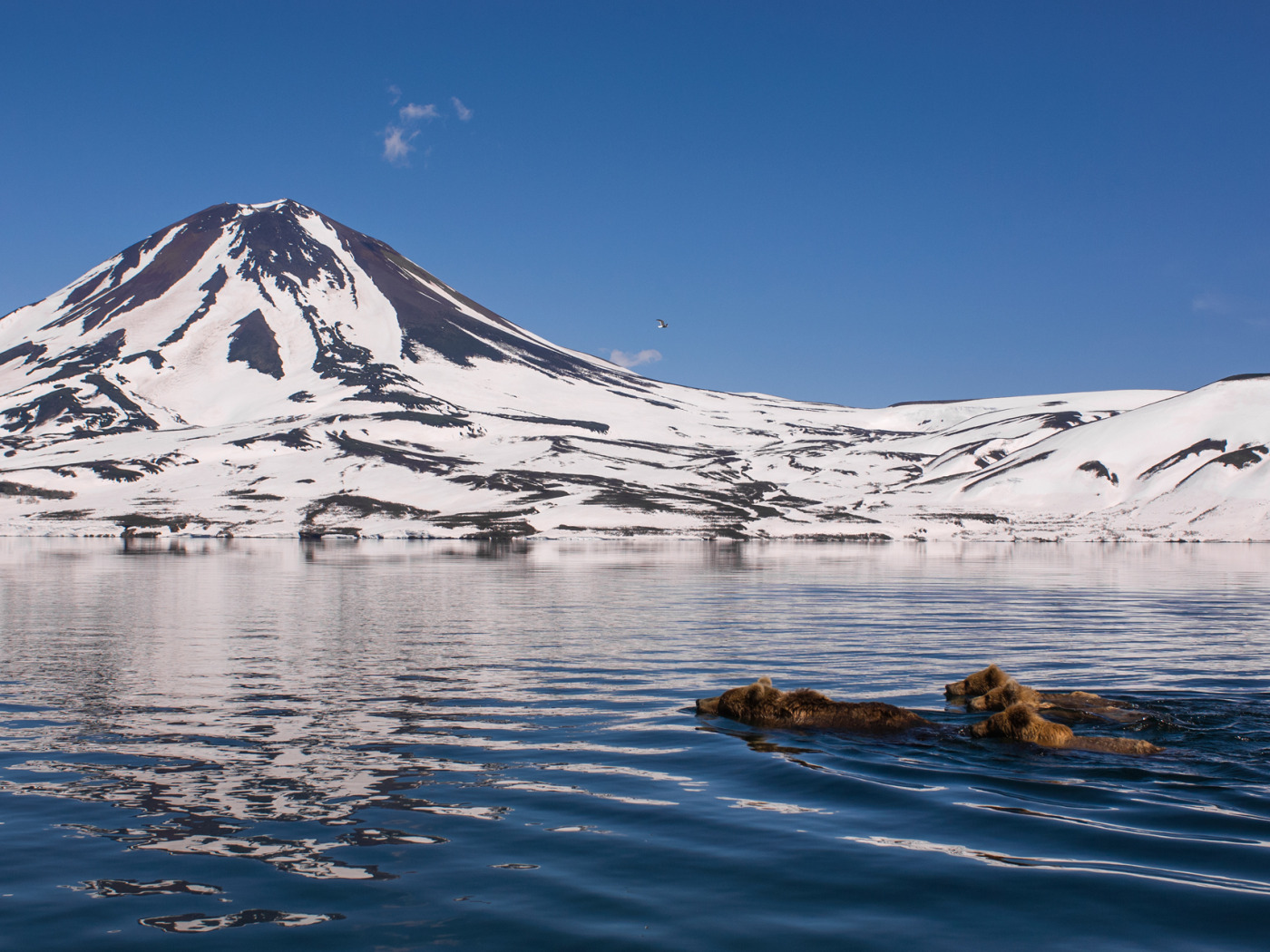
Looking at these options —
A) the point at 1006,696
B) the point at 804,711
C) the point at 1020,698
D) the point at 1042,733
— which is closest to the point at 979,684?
the point at 1006,696

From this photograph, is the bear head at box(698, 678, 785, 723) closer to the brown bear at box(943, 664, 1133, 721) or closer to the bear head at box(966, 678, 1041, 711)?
the bear head at box(966, 678, 1041, 711)

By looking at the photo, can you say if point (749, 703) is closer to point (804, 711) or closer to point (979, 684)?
point (804, 711)

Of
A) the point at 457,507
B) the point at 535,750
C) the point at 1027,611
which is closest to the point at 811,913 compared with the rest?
the point at 535,750

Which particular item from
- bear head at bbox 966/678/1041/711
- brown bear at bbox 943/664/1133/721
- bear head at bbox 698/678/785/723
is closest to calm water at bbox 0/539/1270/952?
bear head at bbox 698/678/785/723

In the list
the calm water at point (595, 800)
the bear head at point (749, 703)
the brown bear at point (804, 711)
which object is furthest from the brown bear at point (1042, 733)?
the bear head at point (749, 703)

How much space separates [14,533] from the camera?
560ft

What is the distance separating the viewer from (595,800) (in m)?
15.2

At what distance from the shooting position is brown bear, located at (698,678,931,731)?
1947 cm

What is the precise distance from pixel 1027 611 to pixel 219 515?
161 metres

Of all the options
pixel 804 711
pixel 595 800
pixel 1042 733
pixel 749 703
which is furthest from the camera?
pixel 749 703

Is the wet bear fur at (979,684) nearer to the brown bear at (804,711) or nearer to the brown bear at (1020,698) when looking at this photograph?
the brown bear at (1020,698)

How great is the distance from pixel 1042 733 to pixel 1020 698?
1895mm

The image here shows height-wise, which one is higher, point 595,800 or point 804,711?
point 804,711

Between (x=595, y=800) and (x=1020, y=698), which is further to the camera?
(x=1020, y=698)
